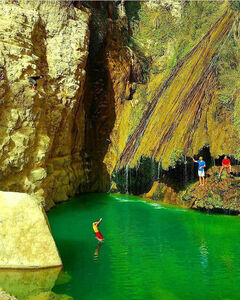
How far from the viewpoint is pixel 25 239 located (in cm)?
968

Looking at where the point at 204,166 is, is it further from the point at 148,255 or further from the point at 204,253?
the point at 148,255

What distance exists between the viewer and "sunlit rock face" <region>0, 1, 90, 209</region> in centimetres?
1597

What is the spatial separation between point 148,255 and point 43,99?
995 cm

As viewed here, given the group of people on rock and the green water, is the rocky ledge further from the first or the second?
the green water

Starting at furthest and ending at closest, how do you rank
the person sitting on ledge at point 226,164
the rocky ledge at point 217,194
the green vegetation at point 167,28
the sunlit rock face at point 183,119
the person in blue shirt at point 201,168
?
the green vegetation at point 167,28 < the sunlit rock face at point 183,119 < the person in blue shirt at point 201,168 < the person sitting on ledge at point 226,164 < the rocky ledge at point 217,194

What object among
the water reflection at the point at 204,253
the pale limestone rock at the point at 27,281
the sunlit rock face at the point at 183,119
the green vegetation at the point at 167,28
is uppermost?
the green vegetation at the point at 167,28

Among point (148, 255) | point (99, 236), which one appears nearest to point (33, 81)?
point (99, 236)

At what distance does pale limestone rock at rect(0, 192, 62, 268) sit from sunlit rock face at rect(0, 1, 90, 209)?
234 inches

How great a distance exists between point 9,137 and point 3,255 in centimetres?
718

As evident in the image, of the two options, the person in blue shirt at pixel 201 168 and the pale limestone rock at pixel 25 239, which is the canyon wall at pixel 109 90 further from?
the pale limestone rock at pixel 25 239

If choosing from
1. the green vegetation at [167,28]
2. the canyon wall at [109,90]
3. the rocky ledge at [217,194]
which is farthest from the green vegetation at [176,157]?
the green vegetation at [167,28]

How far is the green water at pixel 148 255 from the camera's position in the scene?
28.3ft

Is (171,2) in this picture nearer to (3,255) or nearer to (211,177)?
(211,177)

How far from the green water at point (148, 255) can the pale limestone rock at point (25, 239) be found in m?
0.76
